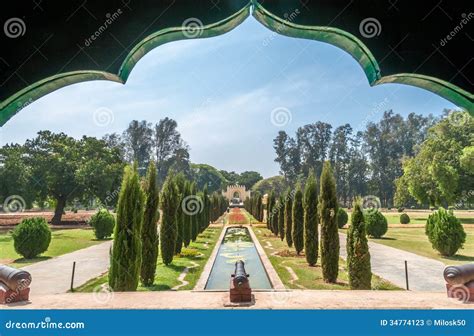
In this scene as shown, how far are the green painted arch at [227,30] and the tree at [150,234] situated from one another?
5923 millimetres

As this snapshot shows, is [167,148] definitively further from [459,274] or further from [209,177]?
[459,274]

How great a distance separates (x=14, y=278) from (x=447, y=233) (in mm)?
15141

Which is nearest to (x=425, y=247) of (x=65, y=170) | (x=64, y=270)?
(x=64, y=270)

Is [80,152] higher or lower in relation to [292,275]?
higher

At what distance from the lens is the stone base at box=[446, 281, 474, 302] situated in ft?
14.8

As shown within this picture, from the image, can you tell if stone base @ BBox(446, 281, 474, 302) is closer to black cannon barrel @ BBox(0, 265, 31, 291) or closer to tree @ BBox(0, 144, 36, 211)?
black cannon barrel @ BBox(0, 265, 31, 291)

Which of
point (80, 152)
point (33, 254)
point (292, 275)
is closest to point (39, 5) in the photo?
point (292, 275)

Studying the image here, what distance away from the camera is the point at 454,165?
→ 30.1 meters

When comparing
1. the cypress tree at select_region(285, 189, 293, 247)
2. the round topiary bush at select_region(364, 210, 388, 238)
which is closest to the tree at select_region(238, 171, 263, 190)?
the round topiary bush at select_region(364, 210, 388, 238)

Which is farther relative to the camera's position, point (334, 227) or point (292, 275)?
point (292, 275)
